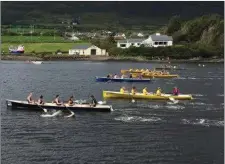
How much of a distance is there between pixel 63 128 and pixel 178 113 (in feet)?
54.5

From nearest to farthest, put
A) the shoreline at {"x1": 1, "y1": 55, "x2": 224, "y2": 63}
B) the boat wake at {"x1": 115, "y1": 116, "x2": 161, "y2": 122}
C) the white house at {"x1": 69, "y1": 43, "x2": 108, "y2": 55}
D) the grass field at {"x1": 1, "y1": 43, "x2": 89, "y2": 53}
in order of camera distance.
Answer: the boat wake at {"x1": 115, "y1": 116, "x2": 161, "y2": 122}
the shoreline at {"x1": 1, "y1": 55, "x2": 224, "y2": 63}
the white house at {"x1": 69, "y1": 43, "x2": 108, "y2": 55}
the grass field at {"x1": 1, "y1": 43, "x2": 89, "y2": 53}

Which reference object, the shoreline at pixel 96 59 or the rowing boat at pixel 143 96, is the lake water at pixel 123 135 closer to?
the rowing boat at pixel 143 96

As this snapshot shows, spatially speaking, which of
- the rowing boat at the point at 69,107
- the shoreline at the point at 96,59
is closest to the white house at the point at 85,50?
the shoreline at the point at 96,59

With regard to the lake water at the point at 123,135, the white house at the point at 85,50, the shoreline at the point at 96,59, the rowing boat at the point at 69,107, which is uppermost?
the white house at the point at 85,50

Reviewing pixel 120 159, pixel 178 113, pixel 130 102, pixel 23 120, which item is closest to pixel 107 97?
pixel 130 102

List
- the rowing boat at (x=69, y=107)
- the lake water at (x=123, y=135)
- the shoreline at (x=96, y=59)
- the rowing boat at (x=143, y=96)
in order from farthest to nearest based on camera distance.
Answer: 1. the shoreline at (x=96, y=59)
2. the rowing boat at (x=143, y=96)
3. the rowing boat at (x=69, y=107)
4. the lake water at (x=123, y=135)

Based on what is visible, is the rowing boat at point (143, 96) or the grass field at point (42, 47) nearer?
the rowing boat at point (143, 96)

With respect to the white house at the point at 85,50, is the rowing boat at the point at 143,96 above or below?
below

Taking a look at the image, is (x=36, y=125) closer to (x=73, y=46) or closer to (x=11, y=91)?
(x=11, y=91)

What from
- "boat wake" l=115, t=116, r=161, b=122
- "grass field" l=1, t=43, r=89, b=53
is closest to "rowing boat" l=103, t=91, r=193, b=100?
"boat wake" l=115, t=116, r=161, b=122

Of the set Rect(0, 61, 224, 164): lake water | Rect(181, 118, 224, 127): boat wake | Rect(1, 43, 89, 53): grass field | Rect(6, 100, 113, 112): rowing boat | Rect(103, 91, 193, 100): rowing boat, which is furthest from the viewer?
Rect(1, 43, 89, 53): grass field

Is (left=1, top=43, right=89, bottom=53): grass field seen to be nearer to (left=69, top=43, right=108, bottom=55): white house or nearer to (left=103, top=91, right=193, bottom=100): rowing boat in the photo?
(left=69, top=43, right=108, bottom=55): white house

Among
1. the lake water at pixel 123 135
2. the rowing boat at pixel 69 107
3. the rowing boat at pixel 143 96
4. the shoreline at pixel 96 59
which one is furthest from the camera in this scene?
the shoreline at pixel 96 59

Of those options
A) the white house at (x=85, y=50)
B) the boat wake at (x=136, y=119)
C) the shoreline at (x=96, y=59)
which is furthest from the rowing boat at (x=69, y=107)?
the white house at (x=85, y=50)
